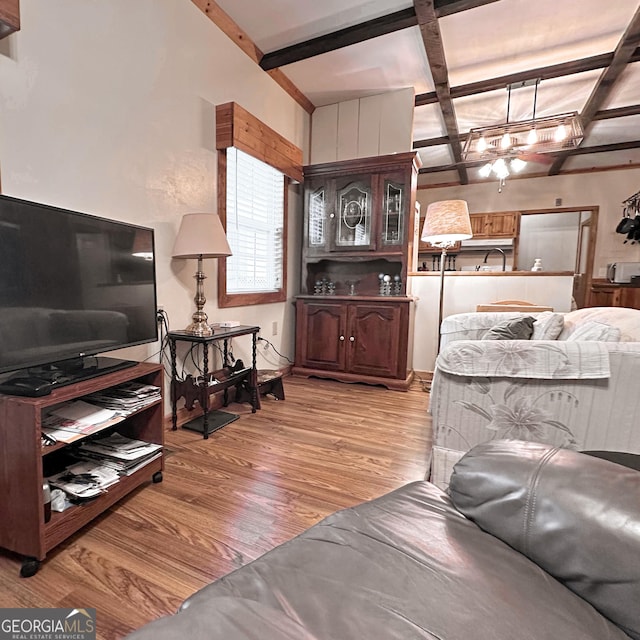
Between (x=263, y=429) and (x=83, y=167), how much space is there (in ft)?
5.91

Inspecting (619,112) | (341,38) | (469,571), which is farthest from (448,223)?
(469,571)

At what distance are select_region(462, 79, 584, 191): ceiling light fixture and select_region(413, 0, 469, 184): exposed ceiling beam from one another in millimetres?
540

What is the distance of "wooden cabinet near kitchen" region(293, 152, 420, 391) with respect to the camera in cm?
346

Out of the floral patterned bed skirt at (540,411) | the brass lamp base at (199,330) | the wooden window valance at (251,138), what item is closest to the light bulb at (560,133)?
the wooden window valance at (251,138)

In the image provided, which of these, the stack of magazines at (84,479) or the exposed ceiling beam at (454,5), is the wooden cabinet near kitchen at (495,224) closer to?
the exposed ceiling beam at (454,5)

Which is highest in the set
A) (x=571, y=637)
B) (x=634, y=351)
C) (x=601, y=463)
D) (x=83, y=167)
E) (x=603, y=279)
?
(x=83, y=167)

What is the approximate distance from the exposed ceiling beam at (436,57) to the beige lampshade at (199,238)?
205 centimetres

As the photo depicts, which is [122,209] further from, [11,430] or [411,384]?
[411,384]

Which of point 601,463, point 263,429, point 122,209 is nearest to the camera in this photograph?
point 601,463

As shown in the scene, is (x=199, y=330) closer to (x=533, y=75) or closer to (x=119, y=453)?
(x=119, y=453)

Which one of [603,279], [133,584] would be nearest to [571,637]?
[133,584]

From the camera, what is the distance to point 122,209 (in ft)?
6.75

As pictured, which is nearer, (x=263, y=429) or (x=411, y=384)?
(x=263, y=429)

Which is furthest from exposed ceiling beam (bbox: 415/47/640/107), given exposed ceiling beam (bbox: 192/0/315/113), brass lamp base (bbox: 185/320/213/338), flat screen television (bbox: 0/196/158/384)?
flat screen television (bbox: 0/196/158/384)
